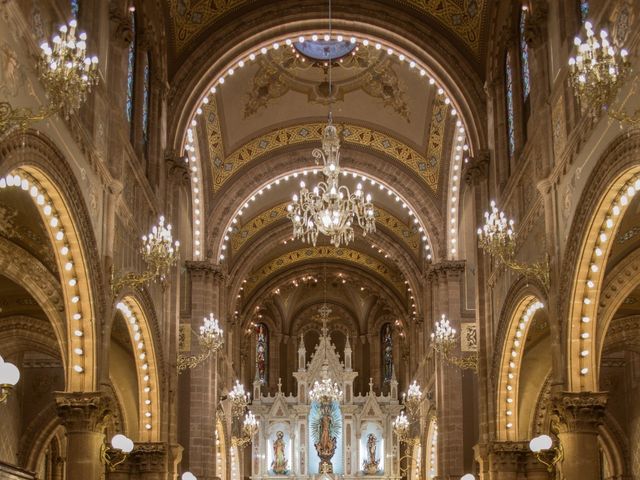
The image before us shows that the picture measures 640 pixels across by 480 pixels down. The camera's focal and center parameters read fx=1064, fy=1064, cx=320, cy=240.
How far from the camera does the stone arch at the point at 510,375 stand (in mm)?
21156

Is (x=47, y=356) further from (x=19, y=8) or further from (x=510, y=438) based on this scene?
(x=19, y=8)

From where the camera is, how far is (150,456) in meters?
21.7

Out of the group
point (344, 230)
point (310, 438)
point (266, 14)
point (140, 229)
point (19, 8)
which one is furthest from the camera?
point (310, 438)

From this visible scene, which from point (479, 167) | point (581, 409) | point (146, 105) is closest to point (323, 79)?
point (479, 167)

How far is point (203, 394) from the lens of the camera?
29891 mm

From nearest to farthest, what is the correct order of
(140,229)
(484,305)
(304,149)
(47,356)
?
(140,229), (484,305), (47,356), (304,149)

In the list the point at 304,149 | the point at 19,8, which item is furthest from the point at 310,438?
the point at 19,8

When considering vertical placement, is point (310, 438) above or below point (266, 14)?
below

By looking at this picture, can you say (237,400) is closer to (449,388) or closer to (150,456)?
(449,388)

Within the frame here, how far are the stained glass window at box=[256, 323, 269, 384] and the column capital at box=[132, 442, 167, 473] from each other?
27286mm

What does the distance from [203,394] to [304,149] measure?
853 centimetres

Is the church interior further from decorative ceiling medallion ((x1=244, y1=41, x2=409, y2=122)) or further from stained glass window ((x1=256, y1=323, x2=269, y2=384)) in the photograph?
stained glass window ((x1=256, y1=323, x2=269, y2=384))

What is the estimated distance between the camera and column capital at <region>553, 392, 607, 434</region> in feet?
53.0

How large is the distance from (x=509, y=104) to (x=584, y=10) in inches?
235
